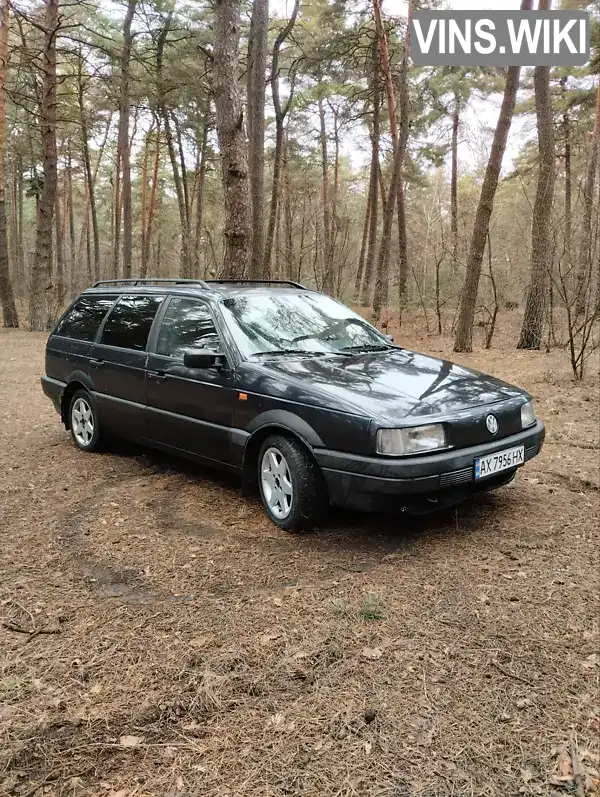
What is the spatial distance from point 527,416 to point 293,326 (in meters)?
1.92

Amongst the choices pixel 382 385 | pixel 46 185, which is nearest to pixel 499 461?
pixel 382 385

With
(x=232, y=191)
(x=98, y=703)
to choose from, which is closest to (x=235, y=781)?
(x=98, y=703)

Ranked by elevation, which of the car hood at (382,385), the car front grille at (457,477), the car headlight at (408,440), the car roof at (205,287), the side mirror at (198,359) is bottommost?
the car front grille at (457,477)

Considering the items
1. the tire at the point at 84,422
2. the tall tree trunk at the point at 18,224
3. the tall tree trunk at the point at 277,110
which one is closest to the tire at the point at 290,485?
the tire at the point at 84,422

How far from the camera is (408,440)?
3469 mm

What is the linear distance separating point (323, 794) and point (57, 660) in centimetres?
138

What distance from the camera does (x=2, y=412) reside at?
26.1ft

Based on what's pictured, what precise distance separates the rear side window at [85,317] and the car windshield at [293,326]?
1857 mm

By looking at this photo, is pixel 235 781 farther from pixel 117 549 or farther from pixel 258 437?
pixel 258 437

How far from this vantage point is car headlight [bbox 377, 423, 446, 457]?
11.3 ft

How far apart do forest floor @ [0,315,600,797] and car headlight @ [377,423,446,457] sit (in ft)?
2.20

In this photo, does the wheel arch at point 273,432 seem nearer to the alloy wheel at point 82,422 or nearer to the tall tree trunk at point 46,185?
the alloy wheel at point 82,422

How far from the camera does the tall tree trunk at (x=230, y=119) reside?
8523 mm

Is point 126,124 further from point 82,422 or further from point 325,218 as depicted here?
point 82,422
